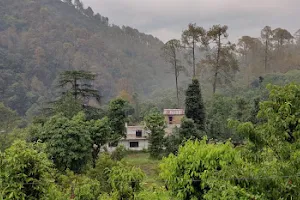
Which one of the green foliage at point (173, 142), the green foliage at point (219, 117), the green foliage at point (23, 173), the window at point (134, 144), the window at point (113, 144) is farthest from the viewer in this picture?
the window at point (134, 144)

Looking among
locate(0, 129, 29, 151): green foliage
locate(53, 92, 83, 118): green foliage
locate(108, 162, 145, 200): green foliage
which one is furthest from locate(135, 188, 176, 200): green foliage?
locate(53, 92, 83, 118): green foliage

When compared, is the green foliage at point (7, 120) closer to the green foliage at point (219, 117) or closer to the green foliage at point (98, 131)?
the green foliage at point (98, 131)

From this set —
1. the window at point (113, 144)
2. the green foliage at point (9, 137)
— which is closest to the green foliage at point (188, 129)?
the window at point (113, 144)

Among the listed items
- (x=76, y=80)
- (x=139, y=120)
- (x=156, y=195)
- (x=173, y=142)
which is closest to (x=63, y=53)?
(x=139, y=120)

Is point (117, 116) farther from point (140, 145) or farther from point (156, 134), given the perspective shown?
point (140, 145)

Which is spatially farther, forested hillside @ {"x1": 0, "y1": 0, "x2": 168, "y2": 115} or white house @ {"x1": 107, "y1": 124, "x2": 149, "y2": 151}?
forested hillside @ {"x1": 0, "y1": 0, "x2": 168, "y2": 115}

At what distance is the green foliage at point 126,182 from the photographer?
15.5 ft

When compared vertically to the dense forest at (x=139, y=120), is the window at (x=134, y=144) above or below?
below

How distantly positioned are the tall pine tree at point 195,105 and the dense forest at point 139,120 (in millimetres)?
51

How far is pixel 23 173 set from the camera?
11.6 feet

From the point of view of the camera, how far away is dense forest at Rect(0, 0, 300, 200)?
380 cm

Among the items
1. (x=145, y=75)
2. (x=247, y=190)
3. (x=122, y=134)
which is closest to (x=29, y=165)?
(x=247, y=190)

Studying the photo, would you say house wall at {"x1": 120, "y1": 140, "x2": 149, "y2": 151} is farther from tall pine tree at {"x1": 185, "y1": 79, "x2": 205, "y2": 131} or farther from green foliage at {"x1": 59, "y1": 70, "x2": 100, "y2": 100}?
tall pine tree at {"x1": 185, "y1": 79, "x2": 205, "y2": 131}

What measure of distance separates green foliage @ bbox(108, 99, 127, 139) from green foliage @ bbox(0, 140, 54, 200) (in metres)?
13.9
